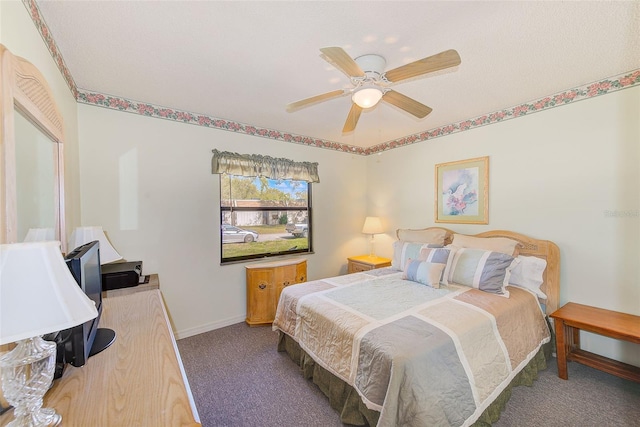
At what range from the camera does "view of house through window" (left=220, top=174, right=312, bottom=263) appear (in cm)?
318

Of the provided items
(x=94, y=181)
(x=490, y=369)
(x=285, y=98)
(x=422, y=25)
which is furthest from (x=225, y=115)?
(x=490, y=369)

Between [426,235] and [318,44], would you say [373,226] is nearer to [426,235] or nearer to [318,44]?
[426,235]

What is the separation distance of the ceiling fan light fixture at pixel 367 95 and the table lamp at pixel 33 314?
67.9 inches

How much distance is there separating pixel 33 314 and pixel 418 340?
5.19 ft

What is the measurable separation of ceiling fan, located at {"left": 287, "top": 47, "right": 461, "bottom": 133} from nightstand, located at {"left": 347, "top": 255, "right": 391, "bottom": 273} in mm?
2208

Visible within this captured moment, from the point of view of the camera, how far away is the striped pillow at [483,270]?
90.0 inches

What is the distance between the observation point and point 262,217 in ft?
11.3

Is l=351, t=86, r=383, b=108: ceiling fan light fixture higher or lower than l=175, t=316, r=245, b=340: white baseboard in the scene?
higher

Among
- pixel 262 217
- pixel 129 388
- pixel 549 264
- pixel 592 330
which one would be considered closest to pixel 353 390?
pixel 129 388

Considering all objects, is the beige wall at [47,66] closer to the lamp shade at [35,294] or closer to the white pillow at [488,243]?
the lamp shade at [35,294]

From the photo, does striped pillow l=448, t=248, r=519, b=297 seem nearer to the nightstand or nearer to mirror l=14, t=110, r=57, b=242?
the nightstand

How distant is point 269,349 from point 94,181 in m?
2.27

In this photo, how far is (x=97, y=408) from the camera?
2.64 ft

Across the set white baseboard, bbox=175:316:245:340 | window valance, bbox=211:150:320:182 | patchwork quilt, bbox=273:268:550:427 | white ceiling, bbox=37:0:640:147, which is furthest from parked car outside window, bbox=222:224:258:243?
white ceiling, bbox=37:0:640:147
